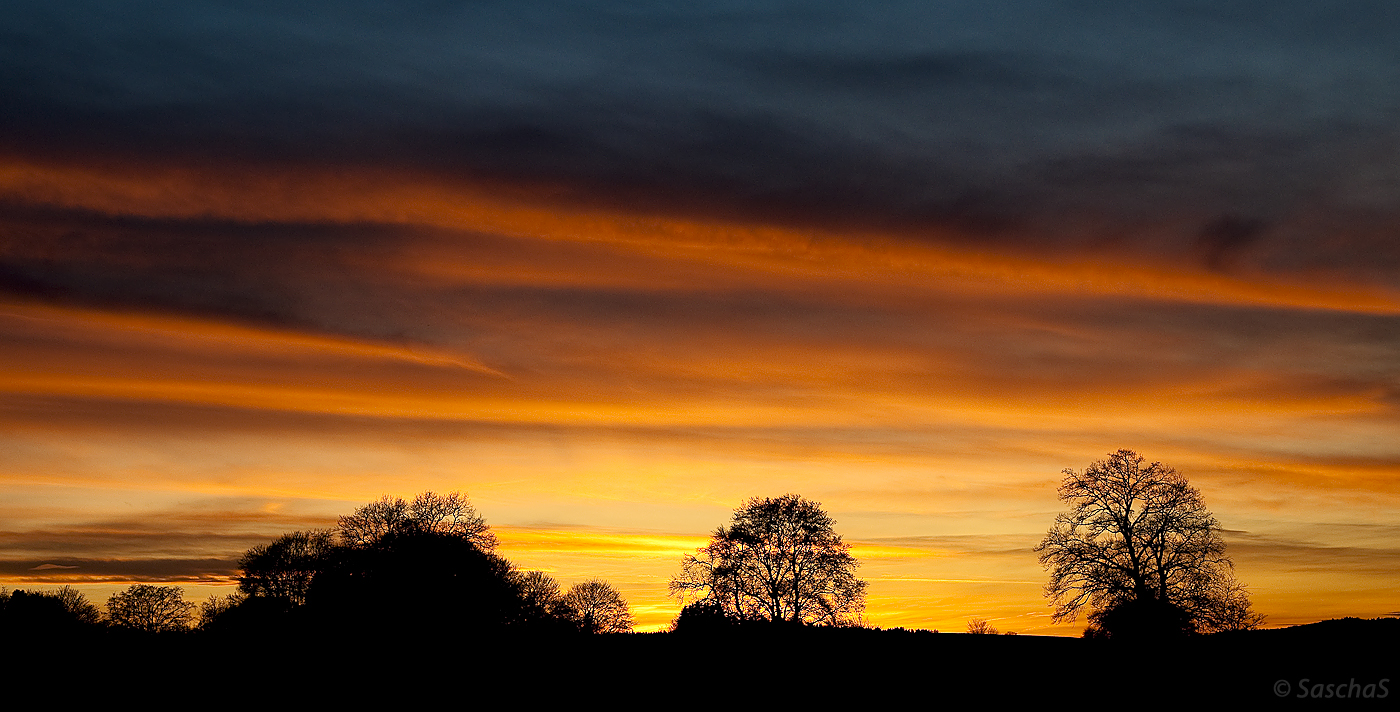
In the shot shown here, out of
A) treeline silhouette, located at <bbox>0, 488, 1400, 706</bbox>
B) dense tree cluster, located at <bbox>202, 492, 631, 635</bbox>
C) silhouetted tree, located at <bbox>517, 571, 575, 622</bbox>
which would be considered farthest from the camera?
silhouetted tree, located at <bbox>517, 571, 575, 622</bbox>

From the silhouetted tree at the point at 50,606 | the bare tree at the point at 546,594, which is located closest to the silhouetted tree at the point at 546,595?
the bare tree at the point at 546,594

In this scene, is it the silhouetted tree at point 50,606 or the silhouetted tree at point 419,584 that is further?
the silhouetted tree at point 50,606

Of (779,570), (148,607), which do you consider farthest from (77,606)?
(779,570)

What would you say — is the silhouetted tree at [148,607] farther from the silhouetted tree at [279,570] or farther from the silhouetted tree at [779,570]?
the silhouetted tree at [779,570]

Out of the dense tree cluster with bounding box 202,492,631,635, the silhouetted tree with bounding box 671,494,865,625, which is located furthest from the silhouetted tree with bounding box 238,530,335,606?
the silhouetted tree with bounding box 671,494,865,625

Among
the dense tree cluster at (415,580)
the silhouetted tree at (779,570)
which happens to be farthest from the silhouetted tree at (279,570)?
the silhouetted tree at (779,570)

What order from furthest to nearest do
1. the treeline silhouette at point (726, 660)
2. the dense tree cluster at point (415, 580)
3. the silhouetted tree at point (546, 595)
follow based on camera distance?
the silhouetted tree at point (546, 595) < the dense tree cluster at point (415, 580) < the treeline silhouette at point (726, 660)

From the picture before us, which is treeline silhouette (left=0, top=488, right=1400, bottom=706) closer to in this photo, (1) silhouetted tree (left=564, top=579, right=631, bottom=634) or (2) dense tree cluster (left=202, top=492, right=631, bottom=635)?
(2) dense tree cluster (left=202, top=492, right=631, bottom=635)

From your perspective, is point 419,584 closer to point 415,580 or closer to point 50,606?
point 415,580

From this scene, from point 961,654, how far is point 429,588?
4626 cm

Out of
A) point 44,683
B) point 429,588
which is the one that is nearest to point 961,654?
point 44,683

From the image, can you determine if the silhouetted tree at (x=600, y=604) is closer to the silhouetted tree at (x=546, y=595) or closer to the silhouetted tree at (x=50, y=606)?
the silhouetted tree at (x=546, y=595)

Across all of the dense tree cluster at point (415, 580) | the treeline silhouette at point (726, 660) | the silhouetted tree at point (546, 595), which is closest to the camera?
the treeline silhouette at point (726, 660)

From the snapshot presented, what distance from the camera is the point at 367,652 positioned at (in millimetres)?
31688
